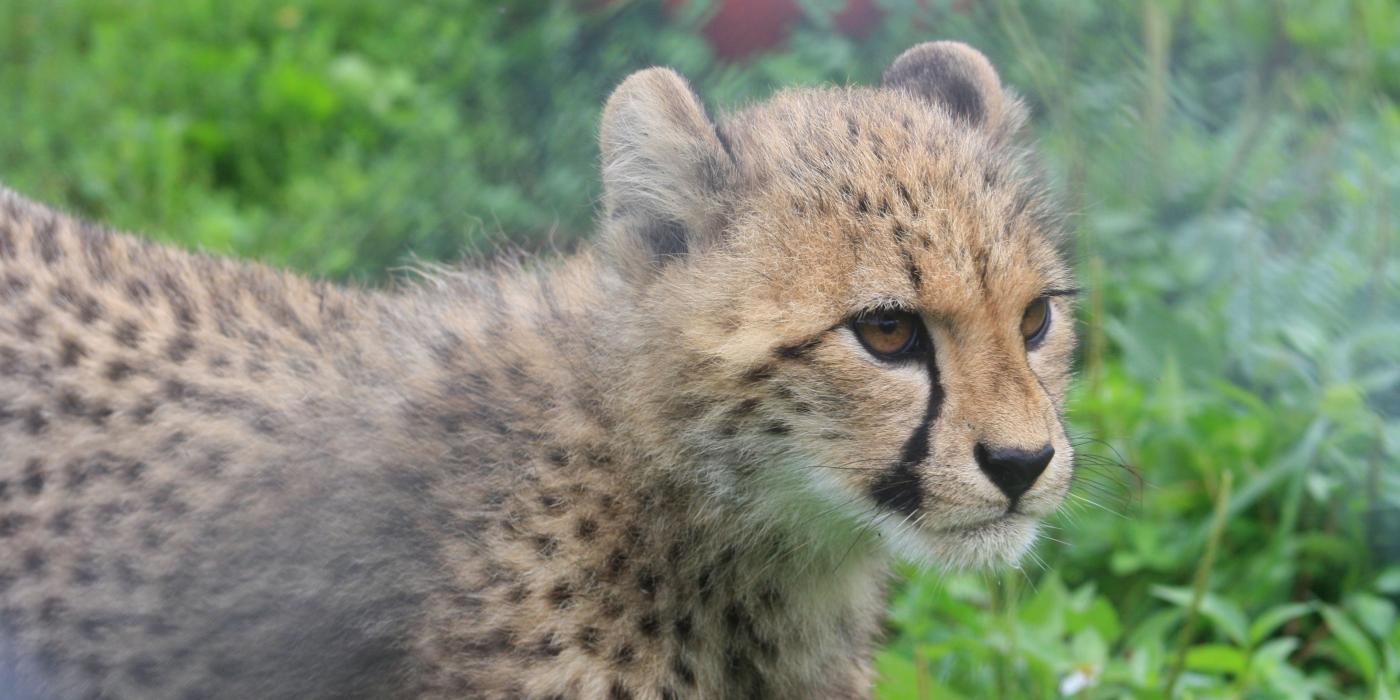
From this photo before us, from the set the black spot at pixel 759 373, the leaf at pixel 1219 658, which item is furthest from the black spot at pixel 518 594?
the leaf at pixel 1219 658

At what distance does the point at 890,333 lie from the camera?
2.69 metres

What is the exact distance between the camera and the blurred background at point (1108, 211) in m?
3.80

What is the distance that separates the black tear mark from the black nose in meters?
0.09

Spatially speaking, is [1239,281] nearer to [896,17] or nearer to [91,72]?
[896,17]

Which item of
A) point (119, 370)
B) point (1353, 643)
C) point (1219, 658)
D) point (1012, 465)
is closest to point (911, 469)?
point (1012, 465)

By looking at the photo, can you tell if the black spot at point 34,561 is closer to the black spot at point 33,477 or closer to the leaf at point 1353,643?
the black spot at point 33,477

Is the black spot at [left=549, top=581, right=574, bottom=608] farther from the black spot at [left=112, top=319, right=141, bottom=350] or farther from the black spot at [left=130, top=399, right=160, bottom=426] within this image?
the black spot at [left=112, top=319, right=141, bottom=350]

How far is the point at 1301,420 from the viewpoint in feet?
13.6

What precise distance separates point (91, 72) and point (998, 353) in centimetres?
490

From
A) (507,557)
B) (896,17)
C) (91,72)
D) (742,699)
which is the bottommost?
(742,699)

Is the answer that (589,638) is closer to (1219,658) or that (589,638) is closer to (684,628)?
(684,628)

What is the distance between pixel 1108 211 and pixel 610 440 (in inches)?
114

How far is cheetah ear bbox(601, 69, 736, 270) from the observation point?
2.92 metres

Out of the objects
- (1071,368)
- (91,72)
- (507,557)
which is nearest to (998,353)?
(1071,368)
